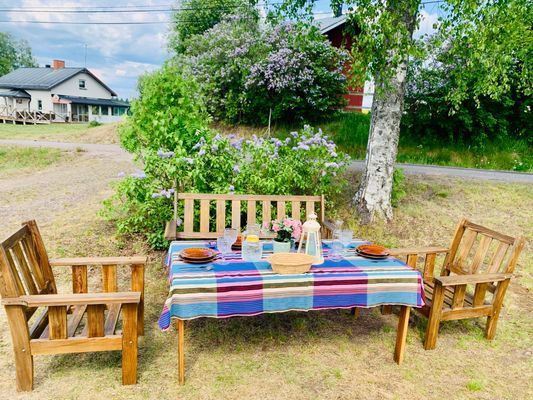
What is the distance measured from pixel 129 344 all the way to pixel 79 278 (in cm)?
84

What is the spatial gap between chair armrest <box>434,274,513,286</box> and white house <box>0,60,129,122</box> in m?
35.9

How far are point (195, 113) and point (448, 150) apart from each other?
8181mm

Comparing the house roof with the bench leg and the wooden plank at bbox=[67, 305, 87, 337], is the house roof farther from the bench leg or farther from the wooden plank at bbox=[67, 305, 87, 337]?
the bench leg

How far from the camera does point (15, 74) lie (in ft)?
131

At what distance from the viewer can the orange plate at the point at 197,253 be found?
9.85 feet

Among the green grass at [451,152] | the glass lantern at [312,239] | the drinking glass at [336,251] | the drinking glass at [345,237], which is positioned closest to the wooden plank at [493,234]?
the drinking glass at [345,237]

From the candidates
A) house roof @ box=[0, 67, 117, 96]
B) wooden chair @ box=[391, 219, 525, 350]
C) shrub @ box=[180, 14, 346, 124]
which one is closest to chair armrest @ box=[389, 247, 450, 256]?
wooden chair @ box=[391, 219, 525, 350]

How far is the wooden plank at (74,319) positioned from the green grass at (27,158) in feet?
30.8

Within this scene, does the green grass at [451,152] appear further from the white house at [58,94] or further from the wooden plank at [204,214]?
the white house at [58,94]

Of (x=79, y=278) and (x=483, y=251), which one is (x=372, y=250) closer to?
(x=483, y=251)

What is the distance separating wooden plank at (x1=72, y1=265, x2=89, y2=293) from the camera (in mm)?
3248

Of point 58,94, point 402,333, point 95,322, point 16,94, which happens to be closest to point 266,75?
point 402,333

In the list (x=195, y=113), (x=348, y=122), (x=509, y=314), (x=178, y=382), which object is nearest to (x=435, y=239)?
(x=509, y=314)

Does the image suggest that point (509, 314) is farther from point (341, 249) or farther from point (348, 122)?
point (348, 122)
